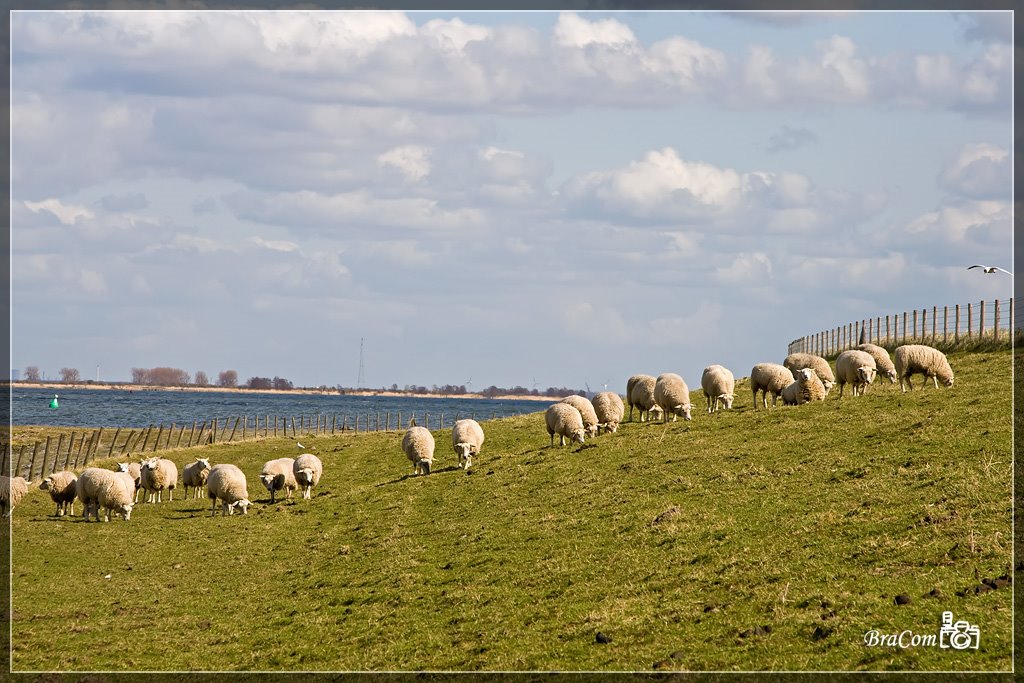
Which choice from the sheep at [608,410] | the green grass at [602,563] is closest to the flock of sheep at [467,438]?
the sheep at [608,410]

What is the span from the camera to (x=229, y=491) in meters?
36.7

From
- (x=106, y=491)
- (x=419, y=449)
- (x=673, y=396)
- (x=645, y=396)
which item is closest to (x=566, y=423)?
(x=673, y=396)

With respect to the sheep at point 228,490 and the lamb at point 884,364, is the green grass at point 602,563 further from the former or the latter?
the lamb at point 884,364

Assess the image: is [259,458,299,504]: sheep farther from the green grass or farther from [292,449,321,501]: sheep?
the green grass

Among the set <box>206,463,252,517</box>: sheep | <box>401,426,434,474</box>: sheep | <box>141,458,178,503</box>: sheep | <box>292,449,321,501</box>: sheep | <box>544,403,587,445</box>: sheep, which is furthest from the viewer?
<box>401,426,434,474</box>: sheep

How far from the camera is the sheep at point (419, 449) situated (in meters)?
41.3

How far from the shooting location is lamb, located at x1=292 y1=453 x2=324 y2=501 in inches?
1575

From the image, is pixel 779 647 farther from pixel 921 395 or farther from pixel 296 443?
pixel 296 443

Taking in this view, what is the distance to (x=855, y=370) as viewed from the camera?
41000 mm

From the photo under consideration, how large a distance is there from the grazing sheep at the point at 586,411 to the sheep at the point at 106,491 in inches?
667

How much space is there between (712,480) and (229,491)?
17036mm

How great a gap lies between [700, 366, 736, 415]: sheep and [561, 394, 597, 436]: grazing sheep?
4.84 meters

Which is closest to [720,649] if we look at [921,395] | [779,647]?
[779,647]

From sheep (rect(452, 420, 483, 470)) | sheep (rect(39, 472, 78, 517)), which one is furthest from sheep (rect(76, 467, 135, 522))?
sheep (rect(452, 420, 483, 470))
